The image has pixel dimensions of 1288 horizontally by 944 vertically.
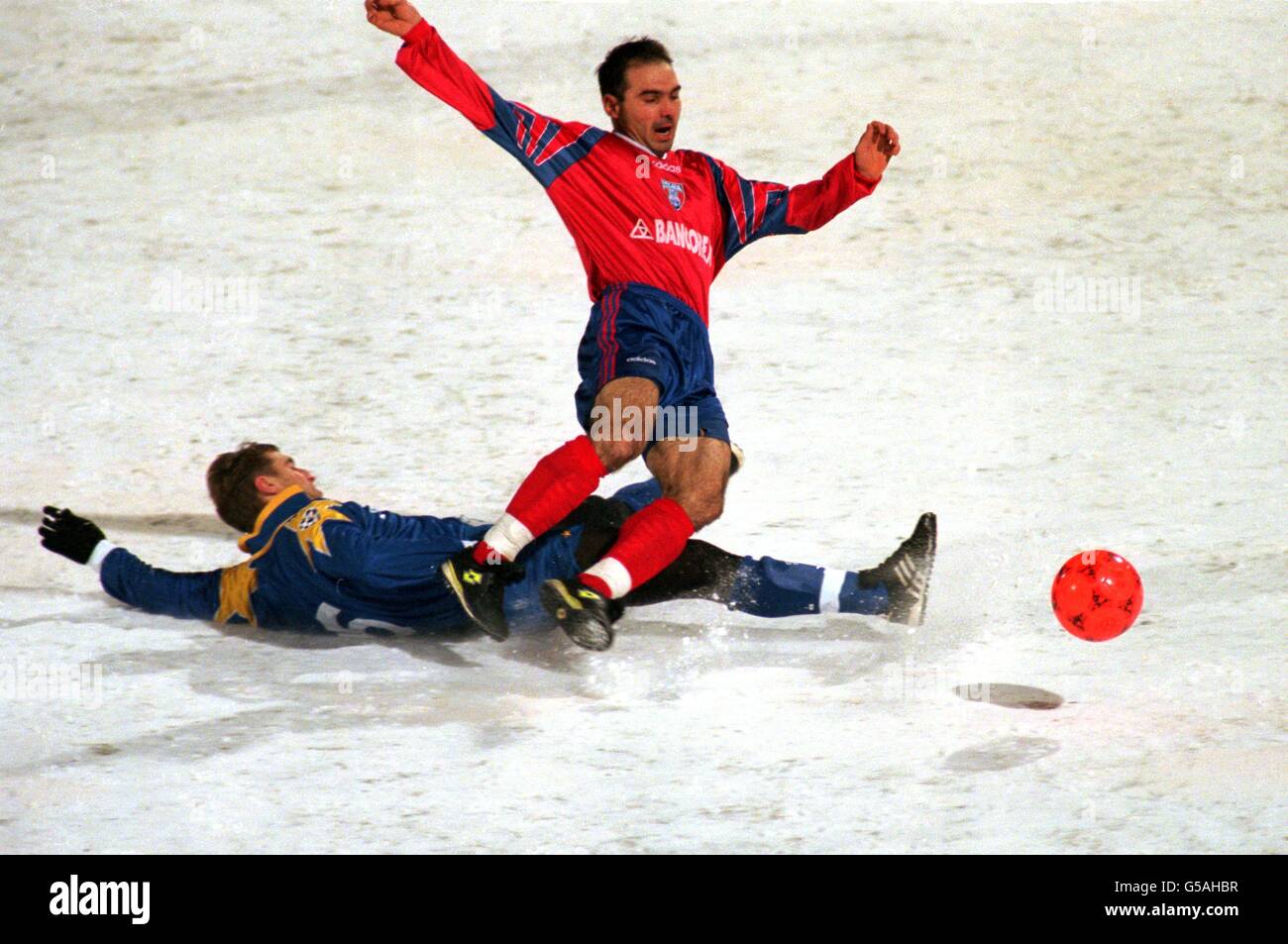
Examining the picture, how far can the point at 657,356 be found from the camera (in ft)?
17.9

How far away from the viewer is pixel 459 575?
5234 millimetres

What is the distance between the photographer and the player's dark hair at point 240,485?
18.9 feet

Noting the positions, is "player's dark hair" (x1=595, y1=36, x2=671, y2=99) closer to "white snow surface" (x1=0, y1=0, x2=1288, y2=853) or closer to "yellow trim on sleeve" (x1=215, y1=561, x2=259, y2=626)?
"white snow surface" (x1=0, y1=0, x2=1288, y2=853)

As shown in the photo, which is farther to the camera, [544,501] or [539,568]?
[539,568]

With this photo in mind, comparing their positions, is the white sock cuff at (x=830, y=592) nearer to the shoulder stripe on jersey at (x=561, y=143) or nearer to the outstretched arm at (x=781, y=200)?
the outstretched arm at (x=781, y=200)

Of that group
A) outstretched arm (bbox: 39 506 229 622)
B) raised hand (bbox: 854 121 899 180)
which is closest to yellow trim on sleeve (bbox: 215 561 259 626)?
outstretched arm (bbox: 39 506 229 622)

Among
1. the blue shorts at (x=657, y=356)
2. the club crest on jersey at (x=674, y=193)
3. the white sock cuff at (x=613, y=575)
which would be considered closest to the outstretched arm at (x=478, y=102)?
the club crest on jersey at (x=674, y=193)

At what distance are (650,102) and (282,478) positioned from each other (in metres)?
1.65

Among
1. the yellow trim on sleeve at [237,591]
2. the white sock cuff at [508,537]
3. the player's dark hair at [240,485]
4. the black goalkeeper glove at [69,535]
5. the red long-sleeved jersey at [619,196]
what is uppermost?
the red long-sleeved jersey at [619,196]

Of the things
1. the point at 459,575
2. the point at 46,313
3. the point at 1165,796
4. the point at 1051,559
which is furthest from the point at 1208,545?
the point at 46,313

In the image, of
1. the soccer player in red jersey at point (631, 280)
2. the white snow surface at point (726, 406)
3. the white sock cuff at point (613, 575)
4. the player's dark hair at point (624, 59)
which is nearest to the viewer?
the white snow surface at point (726, 406)

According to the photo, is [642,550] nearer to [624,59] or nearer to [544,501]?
[544,501]

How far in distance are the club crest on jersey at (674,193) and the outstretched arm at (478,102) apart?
27 centimetres

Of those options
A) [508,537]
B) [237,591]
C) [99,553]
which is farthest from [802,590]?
[99,553]
